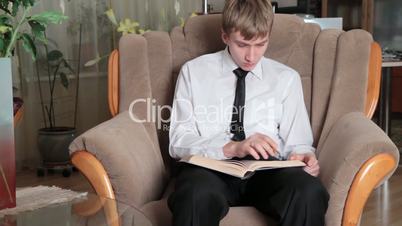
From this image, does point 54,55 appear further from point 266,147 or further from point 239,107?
point 266,147

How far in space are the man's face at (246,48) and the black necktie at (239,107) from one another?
2.5 inches

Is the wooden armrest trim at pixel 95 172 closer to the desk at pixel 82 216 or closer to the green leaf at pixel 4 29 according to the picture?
the desk at pixel 82 216

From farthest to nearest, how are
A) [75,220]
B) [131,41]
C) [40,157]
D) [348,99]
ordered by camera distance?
[40,157], [131,41], [348,99], [75,220]

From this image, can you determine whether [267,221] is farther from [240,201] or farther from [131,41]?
[131,41]

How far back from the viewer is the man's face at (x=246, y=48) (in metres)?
1.64

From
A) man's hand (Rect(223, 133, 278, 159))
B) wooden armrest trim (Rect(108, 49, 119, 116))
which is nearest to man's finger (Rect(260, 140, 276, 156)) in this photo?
man's hand (Rect(223, 133, 278, 159))

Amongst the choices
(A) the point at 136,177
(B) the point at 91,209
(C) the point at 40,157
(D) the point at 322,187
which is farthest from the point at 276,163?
(C) the point at 40,157

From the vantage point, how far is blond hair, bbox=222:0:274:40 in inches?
63.5

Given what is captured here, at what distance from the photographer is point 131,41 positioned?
1.92 metres

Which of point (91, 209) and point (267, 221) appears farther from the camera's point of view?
point (267, 221)

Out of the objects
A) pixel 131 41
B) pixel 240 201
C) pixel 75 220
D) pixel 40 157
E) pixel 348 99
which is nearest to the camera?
pixel 75 220

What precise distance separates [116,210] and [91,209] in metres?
0.06

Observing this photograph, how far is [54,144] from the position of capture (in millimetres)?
3314

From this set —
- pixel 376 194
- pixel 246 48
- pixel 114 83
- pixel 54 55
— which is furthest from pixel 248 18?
pixel 54 55
